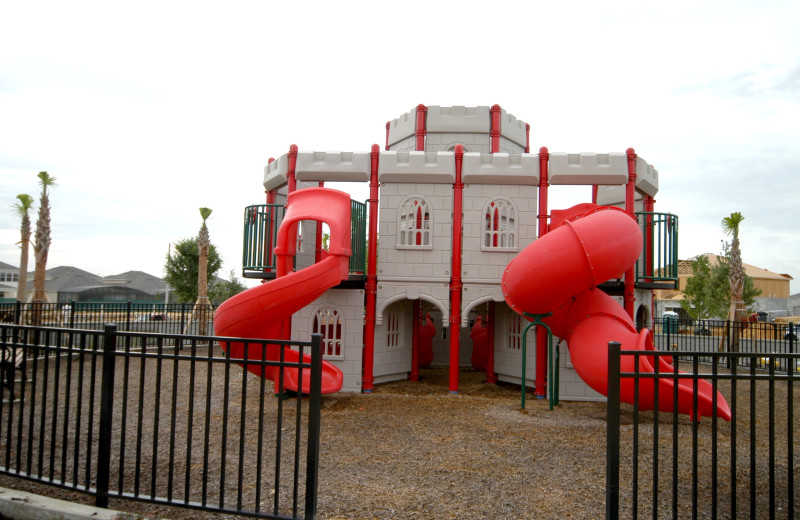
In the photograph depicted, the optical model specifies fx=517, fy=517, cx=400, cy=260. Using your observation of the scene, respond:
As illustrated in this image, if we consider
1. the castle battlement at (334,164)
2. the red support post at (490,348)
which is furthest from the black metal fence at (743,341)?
the castle battlement at (334,164)

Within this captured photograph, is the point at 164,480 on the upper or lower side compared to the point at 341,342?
lower

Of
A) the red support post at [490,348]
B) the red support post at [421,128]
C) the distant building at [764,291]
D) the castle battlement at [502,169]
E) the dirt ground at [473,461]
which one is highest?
the red support post at [421,128]

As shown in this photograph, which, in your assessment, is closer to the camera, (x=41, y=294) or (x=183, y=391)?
(x=183, y=391)

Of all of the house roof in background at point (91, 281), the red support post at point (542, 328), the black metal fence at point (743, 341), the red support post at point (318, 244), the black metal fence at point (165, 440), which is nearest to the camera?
the black metal fence at point (165, 440)

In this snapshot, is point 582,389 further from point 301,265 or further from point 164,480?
point 164,480

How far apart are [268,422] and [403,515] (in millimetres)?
4340

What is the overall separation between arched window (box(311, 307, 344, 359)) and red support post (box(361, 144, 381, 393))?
0.62m

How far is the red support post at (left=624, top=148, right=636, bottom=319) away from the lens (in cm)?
1112

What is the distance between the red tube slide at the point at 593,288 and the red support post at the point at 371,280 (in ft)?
11.0

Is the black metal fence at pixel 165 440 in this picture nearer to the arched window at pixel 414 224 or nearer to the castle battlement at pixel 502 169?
the arched window at pixel 414 224

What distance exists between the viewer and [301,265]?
12234 millimetres

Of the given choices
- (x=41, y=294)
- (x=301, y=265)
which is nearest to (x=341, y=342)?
(x=301, y=265)

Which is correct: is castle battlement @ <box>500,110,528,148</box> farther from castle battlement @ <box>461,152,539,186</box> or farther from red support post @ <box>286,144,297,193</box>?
red support post @ <box>286,144,297,193</box>

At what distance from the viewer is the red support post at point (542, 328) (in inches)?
446
